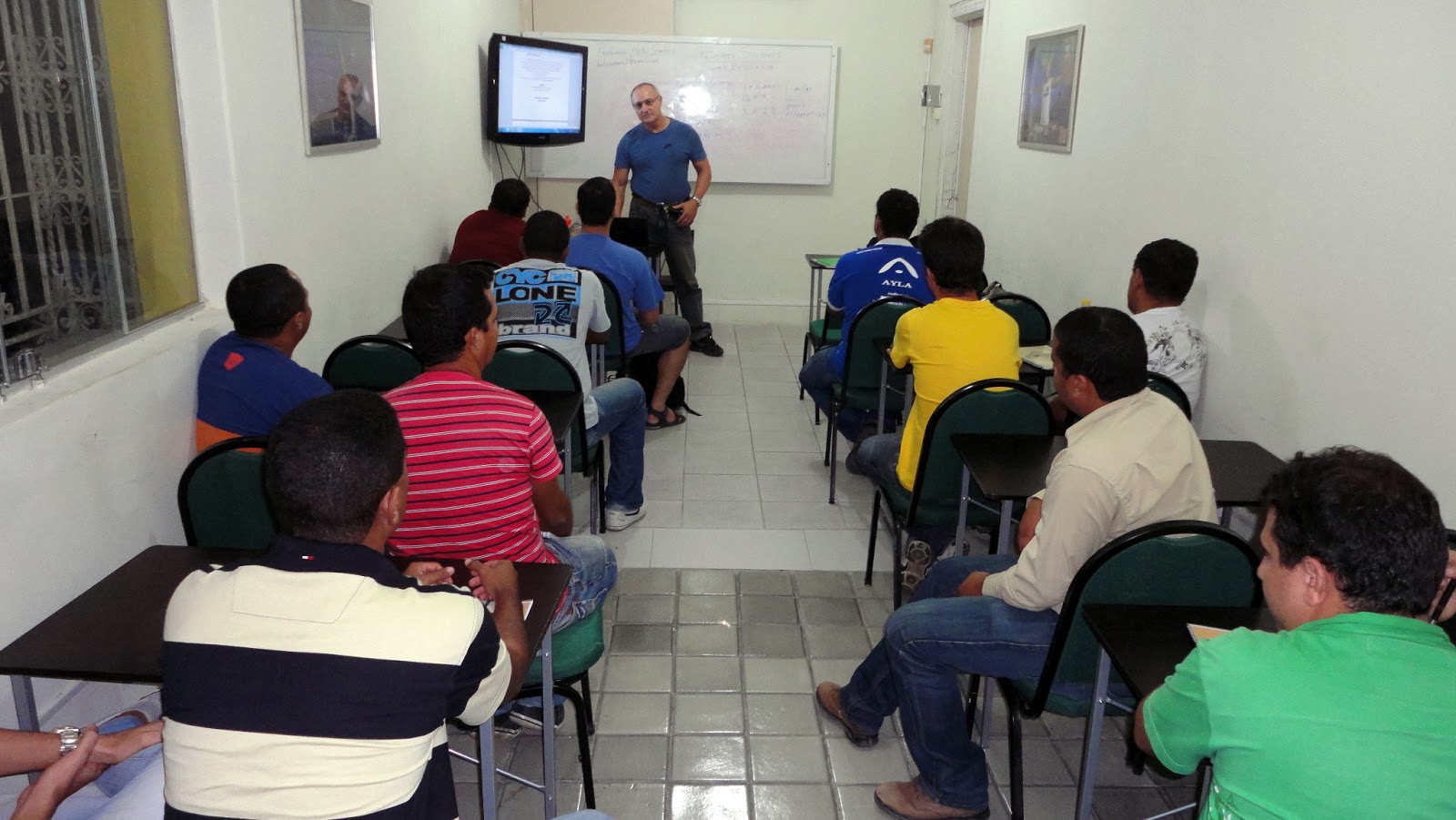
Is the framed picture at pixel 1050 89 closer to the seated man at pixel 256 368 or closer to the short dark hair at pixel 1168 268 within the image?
the short dark hair at pixel 1168 268

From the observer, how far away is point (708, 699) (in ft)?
8.99

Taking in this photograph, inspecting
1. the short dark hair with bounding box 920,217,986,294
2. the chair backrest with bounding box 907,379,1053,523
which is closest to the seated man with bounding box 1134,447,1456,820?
the chair backrest with bounding box 907,379,1053,523

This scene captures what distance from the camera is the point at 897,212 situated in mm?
4332

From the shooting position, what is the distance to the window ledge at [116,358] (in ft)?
6.27

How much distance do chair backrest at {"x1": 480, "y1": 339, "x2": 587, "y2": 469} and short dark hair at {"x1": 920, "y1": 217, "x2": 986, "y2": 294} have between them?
1.19 metres

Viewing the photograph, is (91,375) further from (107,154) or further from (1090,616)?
(1090,616)

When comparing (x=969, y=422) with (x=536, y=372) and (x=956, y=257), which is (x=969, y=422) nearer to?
(x=956, y=257)

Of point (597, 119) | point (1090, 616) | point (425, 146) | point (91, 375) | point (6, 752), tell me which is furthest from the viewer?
point (597, 119)

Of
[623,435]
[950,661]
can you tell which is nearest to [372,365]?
[623,435]

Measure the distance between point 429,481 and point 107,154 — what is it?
123 centimetres

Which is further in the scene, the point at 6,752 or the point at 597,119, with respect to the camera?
the point at 597,119

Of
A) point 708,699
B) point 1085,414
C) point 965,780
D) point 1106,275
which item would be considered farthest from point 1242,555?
point 1106,275

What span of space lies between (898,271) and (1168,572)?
2.54 m

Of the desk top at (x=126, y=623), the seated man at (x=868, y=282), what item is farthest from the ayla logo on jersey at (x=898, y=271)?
the desk top at (x=126, y=623)
